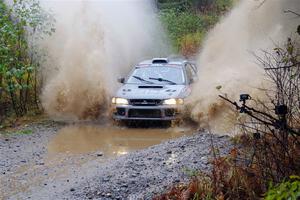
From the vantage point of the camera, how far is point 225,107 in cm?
1230

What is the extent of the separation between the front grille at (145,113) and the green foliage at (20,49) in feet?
9.10

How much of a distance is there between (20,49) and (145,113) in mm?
4243

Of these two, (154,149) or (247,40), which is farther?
(247,40)

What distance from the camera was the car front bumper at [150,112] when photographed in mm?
12625

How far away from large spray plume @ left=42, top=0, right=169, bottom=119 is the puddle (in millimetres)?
1348

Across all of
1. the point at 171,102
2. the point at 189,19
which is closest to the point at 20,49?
the point at 171,102

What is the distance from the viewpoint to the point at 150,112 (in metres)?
12.7

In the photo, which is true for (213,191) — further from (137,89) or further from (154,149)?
(137,89)

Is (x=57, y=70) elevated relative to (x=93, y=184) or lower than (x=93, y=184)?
elevated

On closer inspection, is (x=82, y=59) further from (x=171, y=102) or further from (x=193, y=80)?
(x=171, y=102)

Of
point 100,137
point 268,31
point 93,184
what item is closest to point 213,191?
point 93,184

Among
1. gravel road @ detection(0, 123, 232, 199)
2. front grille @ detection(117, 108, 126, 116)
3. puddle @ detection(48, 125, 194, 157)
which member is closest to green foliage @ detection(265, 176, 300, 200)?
gravel road @ detection(0, 123, 232, 199)

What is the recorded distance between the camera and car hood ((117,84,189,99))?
1277cm

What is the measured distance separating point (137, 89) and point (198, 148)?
15.4ft
